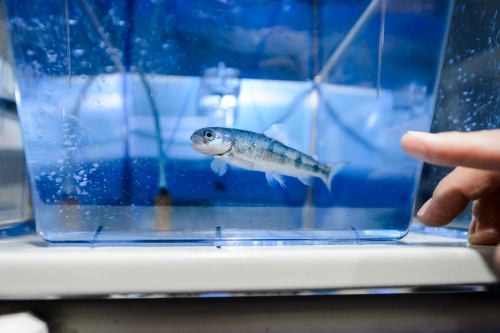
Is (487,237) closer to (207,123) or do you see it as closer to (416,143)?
(416,143)

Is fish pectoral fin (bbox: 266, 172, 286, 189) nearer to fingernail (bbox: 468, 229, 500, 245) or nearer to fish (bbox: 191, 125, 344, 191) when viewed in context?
fish (bbox: 191, 125, 344, 191)

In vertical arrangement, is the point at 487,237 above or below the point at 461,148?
below

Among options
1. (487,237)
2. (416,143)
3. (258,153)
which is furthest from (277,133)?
(487,237)

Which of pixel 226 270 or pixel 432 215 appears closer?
pixel 226 270

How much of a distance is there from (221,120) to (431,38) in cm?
41

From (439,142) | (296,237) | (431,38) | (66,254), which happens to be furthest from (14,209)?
(431,38)

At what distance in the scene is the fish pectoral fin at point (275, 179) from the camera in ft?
1.68

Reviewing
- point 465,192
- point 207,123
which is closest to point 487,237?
point 465,192

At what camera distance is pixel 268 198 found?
20.4 inches

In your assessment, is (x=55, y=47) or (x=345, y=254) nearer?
(x=345, y=254)

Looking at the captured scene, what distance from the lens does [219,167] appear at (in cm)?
51

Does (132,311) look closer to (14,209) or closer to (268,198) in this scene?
(268,198)

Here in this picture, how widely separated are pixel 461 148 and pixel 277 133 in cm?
25

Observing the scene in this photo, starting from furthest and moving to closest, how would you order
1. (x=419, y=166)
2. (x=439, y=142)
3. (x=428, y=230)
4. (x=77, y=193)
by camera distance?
1. (x=428, y=230)
2. (x=419, y=166)
3. (x=77, y=193)
4. (x=439, y=142)
